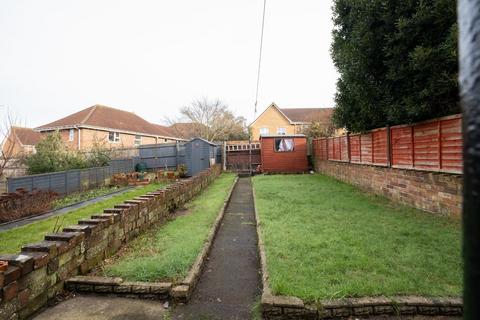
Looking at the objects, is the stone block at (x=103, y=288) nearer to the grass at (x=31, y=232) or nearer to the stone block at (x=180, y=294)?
the stone block at (x=180, y=294)

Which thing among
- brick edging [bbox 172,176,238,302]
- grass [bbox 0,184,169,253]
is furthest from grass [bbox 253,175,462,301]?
grass [bbox 0,184,169,253]

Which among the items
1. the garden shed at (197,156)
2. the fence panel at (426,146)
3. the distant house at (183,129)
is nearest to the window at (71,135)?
the garden shed at (197,156)

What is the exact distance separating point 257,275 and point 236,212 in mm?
4204

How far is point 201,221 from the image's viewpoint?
6695mm

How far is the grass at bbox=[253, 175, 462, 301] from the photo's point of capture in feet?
11.1

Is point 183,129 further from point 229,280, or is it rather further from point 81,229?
point 229,280

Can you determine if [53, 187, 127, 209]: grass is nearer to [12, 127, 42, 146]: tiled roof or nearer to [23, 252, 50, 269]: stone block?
[23, 252, 50, 269]: stone block

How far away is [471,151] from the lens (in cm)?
56

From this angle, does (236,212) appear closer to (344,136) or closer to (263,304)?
(263,304)

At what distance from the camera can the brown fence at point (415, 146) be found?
19.8 feet

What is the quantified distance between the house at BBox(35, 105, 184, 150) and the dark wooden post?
23.7 metres

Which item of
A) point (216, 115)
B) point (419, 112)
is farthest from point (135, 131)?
point (419, 112)

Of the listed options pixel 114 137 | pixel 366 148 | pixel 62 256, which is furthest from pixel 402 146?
pixel 114 137

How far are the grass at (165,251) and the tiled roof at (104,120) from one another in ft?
76.1
